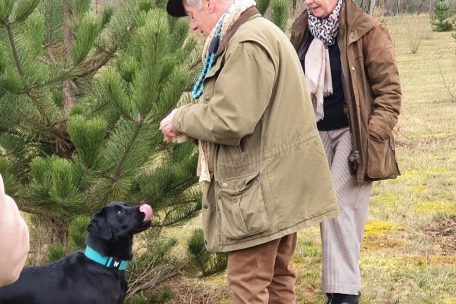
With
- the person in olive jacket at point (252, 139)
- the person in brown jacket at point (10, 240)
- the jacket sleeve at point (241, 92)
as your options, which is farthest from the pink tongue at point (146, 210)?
the person in brown jacket at point (10, 240)

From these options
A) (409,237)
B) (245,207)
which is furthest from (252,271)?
(409,237)

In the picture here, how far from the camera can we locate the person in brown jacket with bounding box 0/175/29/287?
5.27 feet

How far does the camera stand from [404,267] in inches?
208

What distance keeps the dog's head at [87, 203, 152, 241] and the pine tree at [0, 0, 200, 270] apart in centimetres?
12

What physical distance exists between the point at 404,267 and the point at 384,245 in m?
0.65

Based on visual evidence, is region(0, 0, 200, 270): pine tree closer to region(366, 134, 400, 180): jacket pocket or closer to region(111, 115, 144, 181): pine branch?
region(111, 115, 144, 181): pine branch

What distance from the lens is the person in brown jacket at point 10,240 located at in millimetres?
1605

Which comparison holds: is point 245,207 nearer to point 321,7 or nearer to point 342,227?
point 342,227

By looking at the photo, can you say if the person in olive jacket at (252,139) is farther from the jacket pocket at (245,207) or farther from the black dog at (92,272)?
the black dog at (92,272)

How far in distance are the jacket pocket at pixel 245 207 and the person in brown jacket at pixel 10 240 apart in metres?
1.52

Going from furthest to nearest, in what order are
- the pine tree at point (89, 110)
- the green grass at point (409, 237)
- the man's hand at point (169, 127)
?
the green grass at point (409, 237)
the pine tree at point (89, 110)
the man's hand at point (169, 127)

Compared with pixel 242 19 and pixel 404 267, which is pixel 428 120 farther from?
pixel 242 19

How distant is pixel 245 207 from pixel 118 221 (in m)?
0.79

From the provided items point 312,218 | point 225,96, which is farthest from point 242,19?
point 312,218
